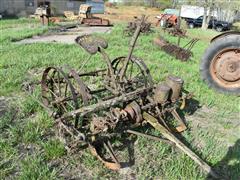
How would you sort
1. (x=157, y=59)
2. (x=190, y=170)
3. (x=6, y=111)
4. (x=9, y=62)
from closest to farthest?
(x=190, y=170) → (x=6, y=111) → (x=9, y=62) → (x=157, y=59)

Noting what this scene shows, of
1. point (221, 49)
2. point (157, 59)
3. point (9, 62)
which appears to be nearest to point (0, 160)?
point (9, 62)

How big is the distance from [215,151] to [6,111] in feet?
10.0

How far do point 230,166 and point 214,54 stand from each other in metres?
3.09

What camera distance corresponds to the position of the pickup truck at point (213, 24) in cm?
2794

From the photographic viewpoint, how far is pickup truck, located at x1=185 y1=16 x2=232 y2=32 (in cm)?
2794

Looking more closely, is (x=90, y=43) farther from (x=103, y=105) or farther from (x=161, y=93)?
(x=161, y=93)

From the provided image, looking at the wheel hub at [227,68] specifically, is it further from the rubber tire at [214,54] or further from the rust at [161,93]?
the rust at [161,93]

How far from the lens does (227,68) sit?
245 inches

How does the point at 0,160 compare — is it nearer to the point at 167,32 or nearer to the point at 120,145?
the point at 120,145

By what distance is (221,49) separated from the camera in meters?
6.32

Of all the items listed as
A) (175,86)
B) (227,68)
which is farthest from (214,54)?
(175,86)

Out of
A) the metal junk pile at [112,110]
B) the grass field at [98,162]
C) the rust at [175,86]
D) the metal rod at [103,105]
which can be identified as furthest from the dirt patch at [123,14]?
the metal rod at [103,105]

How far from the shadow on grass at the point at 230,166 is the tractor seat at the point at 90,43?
7.22ft

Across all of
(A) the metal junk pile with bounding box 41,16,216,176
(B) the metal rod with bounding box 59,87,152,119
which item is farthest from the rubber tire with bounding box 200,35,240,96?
(B) the metal rod with bounding box 59,87,152,119
